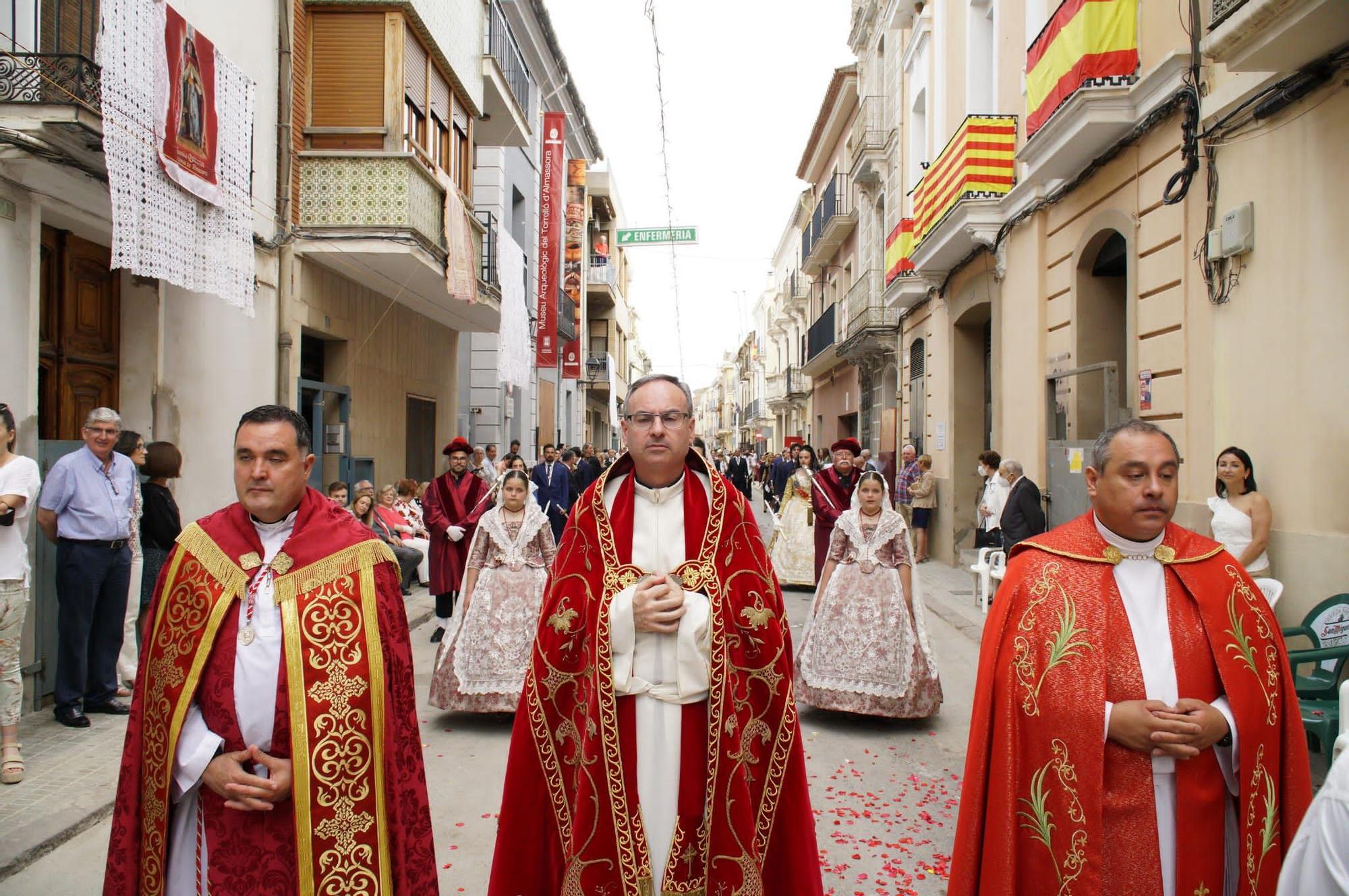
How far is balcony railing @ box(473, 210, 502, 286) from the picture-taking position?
1516 cm

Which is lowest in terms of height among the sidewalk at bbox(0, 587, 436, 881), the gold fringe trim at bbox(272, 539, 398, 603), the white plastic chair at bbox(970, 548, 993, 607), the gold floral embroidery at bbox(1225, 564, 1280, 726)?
the sidewalk at bbox(0, 587, 436, 881)

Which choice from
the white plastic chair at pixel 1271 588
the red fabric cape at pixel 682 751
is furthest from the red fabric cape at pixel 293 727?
the white plastic chair at pixel 1271 588

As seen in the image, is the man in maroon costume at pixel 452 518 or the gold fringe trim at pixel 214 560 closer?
the gold fringe trim at pixel 214 560

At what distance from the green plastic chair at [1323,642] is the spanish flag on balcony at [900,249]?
33.4 ft

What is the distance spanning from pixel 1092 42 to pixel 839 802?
270 inches

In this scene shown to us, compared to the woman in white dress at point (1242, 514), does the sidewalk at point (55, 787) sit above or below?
below

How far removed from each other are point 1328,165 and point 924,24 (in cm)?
1089

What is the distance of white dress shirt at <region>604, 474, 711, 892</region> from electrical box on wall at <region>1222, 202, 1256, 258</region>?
18.1ft

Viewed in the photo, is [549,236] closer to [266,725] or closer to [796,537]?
[796,537]

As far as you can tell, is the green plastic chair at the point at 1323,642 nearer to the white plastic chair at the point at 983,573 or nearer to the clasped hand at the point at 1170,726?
the clasped hand at the point at 1170,726

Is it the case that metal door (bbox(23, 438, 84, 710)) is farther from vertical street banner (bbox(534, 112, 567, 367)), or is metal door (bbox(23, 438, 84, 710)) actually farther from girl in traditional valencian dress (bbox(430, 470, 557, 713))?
vertical street banner (bbox(534, 112, 567, 367))

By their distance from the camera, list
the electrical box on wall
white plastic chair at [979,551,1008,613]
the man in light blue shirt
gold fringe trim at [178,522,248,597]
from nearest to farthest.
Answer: gold fringe trim at [178,522,248,597]
the man in light blue shirt
the electrical box on wall
white plastic chair at [979,551,1008,613]

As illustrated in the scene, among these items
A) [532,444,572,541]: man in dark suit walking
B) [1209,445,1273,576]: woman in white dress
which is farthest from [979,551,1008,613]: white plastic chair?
[532,444,572,541]: man in dark suit walking

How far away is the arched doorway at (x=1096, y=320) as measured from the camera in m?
9.28
